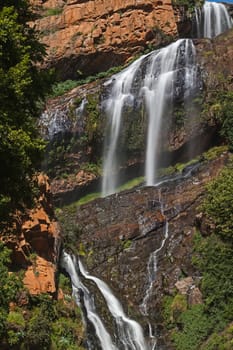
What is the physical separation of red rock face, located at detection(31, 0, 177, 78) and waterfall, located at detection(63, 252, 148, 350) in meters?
21.6

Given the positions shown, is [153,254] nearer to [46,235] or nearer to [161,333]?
[161,333]

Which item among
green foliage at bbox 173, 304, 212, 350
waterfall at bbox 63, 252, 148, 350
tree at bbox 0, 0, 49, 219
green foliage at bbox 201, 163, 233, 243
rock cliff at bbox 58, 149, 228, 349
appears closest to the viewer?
tree at bbox 0, 0, 49, 219

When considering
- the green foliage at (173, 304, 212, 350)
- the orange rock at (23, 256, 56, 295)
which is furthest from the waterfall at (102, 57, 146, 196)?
the orange rock at (23, 256, 56, 295)

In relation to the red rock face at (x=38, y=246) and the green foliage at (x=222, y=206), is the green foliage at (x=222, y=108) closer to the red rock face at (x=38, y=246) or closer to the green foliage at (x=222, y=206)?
the green foliage at (x=222, y=206)

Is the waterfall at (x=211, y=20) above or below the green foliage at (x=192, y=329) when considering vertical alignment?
above

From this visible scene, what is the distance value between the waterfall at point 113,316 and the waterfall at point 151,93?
10587 mm

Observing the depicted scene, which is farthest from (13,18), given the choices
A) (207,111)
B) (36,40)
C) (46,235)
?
(207,111)

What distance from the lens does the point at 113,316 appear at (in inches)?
778

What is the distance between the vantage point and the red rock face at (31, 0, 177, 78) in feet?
132

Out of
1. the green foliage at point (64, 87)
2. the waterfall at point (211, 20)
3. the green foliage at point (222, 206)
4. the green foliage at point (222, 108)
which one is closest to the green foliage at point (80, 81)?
the green foliage at point (64, 87)

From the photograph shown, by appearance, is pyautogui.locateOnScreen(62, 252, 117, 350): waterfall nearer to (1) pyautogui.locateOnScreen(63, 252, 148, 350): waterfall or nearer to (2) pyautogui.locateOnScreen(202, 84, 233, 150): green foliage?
(1) pyautogui.locateOnScreen(63, 252, 148, 350): waterfall

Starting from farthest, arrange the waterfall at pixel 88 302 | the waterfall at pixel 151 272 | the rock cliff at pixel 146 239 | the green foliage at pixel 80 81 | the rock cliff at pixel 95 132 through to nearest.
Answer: the green foliage at pixel 80 81
the rock cliff at pixel 95 132
the rock cliff at pixel 146 239
the waterfall at pixel 151 272
the waterfall at pixel 88 302

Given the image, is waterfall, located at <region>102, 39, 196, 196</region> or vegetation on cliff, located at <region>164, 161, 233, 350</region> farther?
waterfall, located at <region>102, 39, 196, 196</region>

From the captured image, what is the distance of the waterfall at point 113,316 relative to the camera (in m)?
18.6
